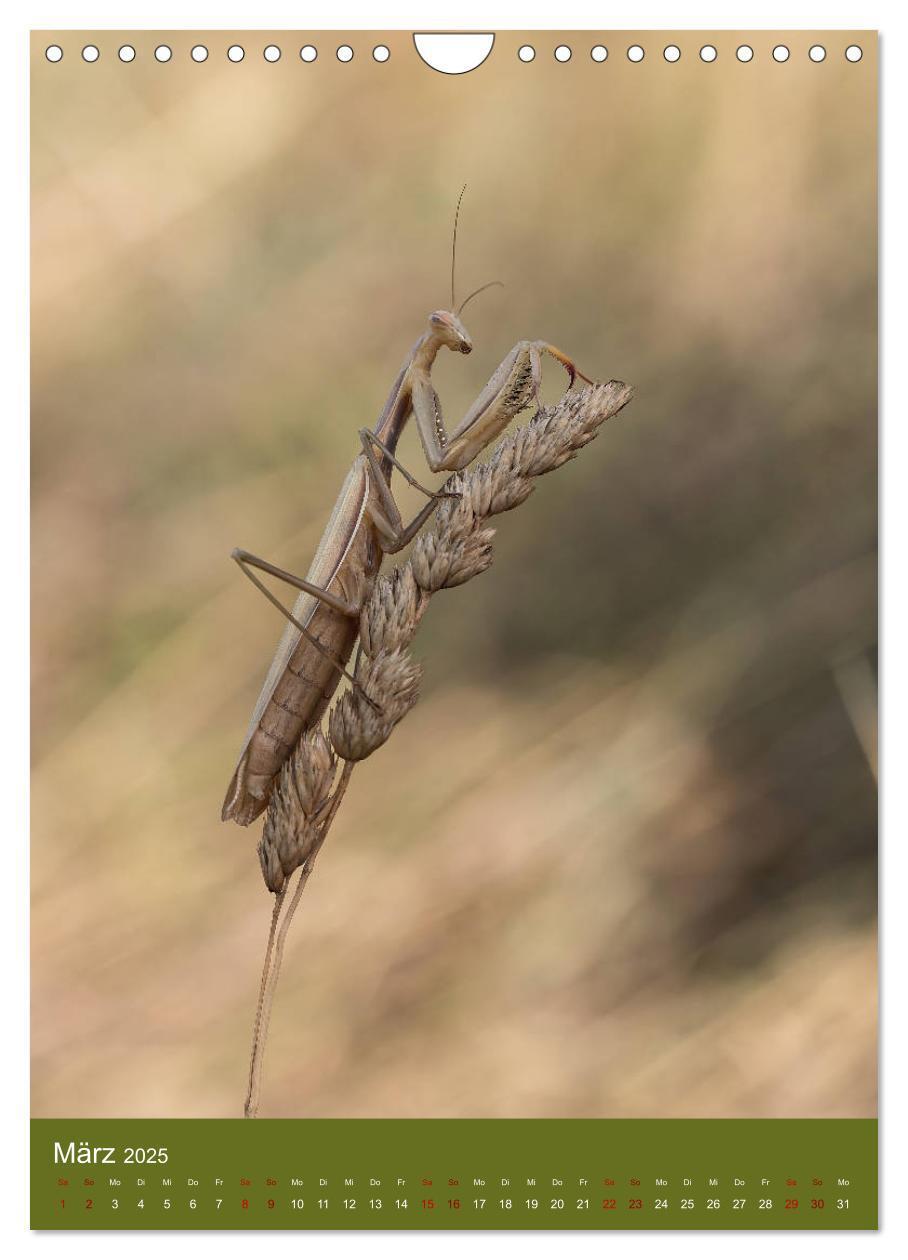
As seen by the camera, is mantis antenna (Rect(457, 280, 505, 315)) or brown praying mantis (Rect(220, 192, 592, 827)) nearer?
brown praying mantis (Rect(220, 192, 592, 827))

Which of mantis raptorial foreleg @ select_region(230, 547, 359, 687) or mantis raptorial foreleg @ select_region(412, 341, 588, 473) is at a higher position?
mantis raptorial foreleg @ select_region(412, 341, 588, 473)

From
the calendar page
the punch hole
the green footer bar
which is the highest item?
the punch hole

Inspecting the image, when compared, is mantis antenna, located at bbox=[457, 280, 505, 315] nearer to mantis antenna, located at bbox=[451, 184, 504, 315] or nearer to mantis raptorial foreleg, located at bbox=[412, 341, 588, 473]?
mantis antenna, located at bbox=[451, 184, 504, 315]

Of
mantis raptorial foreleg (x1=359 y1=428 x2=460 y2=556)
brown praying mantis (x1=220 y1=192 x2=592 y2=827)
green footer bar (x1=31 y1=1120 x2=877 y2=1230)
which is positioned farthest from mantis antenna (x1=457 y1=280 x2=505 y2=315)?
green footer bar (x1=31 y1=1120 x2=877 y2=1230)

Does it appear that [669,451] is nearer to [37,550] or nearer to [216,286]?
[216,286]

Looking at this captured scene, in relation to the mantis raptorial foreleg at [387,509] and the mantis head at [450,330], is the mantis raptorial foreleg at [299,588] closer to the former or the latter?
the mantis raptorial foreleg at [387,509]

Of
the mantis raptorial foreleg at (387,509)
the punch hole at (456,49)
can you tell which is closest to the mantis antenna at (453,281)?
the punch hole at (456,49)

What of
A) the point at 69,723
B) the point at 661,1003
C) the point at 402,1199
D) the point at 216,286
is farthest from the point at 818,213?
the point at 402,1199
